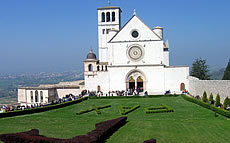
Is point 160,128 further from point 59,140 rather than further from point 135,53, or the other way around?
point 135,53

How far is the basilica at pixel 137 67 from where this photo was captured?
49.6 m

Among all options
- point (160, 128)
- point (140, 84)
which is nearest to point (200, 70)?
point (140, 84)

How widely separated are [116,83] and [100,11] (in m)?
20.7

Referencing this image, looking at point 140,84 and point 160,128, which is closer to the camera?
point 160,128

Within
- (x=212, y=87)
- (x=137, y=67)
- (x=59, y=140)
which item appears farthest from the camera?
(x=137, y=67)

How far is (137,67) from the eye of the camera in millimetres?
50375

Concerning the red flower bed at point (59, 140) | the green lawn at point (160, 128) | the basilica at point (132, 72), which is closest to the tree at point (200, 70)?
the basilica at point (132, 72)

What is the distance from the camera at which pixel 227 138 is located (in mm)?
18516

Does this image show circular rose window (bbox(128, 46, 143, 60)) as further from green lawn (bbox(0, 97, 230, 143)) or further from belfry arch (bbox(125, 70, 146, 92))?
green lawn (bbox(0, 97, 230, 143))

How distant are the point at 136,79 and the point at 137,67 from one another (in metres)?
2.36

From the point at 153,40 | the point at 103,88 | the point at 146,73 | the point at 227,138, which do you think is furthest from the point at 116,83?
the point at 227,138

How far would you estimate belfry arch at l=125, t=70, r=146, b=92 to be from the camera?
5046 cm

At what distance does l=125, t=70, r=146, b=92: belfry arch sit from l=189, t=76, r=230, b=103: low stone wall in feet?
29.7

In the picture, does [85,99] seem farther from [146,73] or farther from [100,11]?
[100,11]
